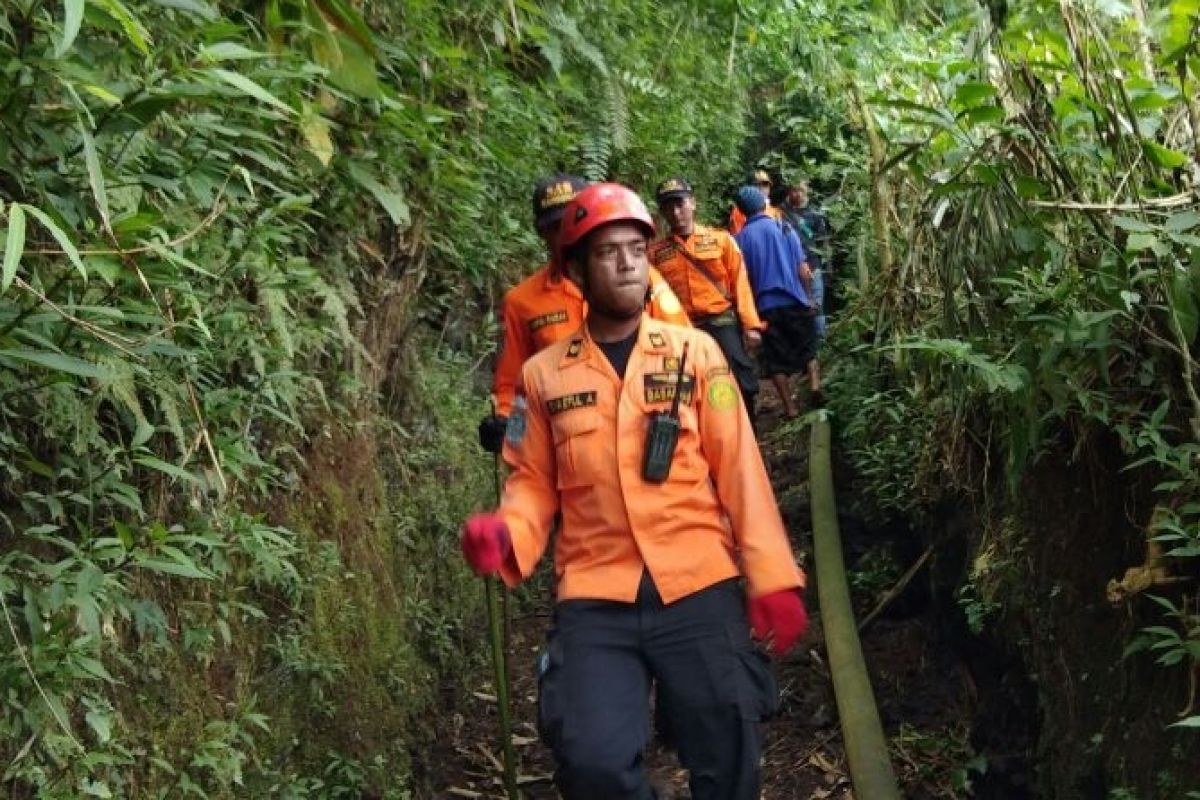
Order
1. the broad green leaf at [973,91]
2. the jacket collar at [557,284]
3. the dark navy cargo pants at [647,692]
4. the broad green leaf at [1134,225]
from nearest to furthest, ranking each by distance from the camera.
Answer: the broad green leaf at [1134,225]
the broad green leaf at [973,91]
the dark navy cargo pants at [647,692]
the jacket collar at [557,284]

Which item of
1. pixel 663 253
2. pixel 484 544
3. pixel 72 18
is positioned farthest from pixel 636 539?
pixel 663 253

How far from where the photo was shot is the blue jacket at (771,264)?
970cm

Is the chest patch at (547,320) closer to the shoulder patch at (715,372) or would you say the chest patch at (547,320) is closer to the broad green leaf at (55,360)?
the shoulder patch at (715,372)

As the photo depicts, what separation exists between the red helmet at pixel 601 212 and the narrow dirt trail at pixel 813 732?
99.9 inches

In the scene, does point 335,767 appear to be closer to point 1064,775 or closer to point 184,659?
point 184,659

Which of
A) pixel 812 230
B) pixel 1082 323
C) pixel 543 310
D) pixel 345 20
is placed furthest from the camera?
pixel 812 230

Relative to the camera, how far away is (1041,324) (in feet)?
10.7

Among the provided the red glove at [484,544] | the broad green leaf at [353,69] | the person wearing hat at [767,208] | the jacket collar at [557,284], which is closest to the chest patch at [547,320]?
the jacket collar at [557,284]

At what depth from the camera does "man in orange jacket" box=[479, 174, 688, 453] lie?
5488 millimetres

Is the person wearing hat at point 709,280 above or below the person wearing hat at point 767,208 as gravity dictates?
below

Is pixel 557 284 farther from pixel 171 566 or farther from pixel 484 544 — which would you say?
pixel 171 566

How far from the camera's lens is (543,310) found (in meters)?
5.59

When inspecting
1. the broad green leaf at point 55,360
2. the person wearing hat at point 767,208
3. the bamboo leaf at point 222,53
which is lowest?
the broad green leaf at point 55,360

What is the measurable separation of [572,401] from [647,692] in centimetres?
91
